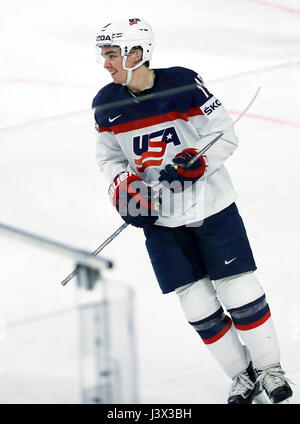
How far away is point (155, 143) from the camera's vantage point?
2.47 meters

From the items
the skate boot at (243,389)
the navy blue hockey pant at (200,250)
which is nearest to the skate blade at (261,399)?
the skate boot at (243,389)

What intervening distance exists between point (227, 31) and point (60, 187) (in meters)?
1.84

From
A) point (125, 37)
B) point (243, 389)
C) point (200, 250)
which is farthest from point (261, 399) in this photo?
point (125, 37)

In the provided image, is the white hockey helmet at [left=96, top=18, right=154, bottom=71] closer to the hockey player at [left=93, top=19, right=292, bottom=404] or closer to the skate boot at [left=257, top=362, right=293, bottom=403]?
the hockey player at [left=93, top=19, right=292, bottom=404]

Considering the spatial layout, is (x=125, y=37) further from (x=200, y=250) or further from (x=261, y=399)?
(x=261, y=399)

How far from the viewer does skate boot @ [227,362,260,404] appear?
245 cm

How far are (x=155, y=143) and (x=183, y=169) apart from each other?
0.14m

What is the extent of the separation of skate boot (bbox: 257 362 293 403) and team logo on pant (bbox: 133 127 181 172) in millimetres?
644

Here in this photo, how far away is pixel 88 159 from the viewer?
4102 millimetres

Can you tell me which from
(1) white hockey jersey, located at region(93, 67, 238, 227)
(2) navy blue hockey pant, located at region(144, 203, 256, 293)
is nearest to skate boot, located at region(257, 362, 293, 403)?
(2) navy blue hockey pant, located at region(144, 203, 256, 293)

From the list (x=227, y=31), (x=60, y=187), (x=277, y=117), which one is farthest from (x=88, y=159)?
(x=227, y=31)

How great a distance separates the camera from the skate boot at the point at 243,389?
2451mm

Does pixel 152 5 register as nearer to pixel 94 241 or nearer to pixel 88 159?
pixel 88 159

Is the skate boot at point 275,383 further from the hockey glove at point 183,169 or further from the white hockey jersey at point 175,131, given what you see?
the hockey glove at point 183,169
